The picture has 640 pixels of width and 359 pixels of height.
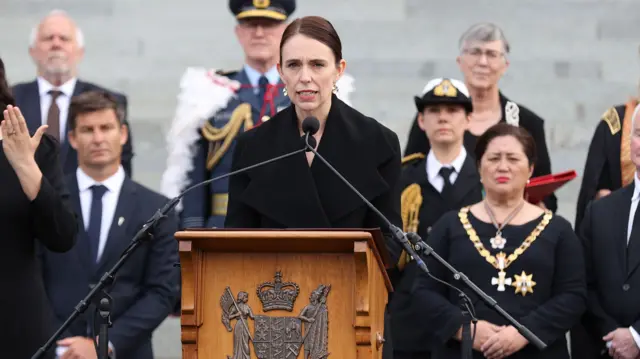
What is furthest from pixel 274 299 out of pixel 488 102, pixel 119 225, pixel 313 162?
pixel 488 102

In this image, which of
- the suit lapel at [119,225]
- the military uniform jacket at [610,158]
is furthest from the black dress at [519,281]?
the suit lapel at [119,225]

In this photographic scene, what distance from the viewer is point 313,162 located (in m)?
5.44

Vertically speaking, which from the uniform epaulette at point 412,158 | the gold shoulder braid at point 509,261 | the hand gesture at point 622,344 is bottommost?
the hand gesture at point 622,344

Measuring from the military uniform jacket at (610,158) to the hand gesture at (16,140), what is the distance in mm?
3250

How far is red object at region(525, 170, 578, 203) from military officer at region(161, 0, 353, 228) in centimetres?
110

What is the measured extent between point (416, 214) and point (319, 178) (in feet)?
7.49

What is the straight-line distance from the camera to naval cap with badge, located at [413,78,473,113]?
7.84 meters

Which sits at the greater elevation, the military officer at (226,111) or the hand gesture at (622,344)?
the military officer at (226,111)

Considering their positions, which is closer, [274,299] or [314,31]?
[274,299]

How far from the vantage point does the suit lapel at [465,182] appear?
770cm

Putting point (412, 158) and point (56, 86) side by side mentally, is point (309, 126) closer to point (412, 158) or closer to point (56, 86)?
point (412, 158)

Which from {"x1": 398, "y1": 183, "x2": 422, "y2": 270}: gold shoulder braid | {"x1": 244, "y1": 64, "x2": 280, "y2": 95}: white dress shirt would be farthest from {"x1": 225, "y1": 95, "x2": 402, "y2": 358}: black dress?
{"x1": 244, "y1": 64, "x2": 280, "y2": 95}: white dress shirt

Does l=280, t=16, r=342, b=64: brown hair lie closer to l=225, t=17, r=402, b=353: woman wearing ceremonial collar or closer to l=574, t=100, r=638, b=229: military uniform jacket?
l=225, t=17, r=402, b=353: woman wearing ceremonial collar

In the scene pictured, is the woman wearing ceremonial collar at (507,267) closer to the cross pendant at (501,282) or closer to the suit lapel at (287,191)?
the cross pendant at (501,282)
